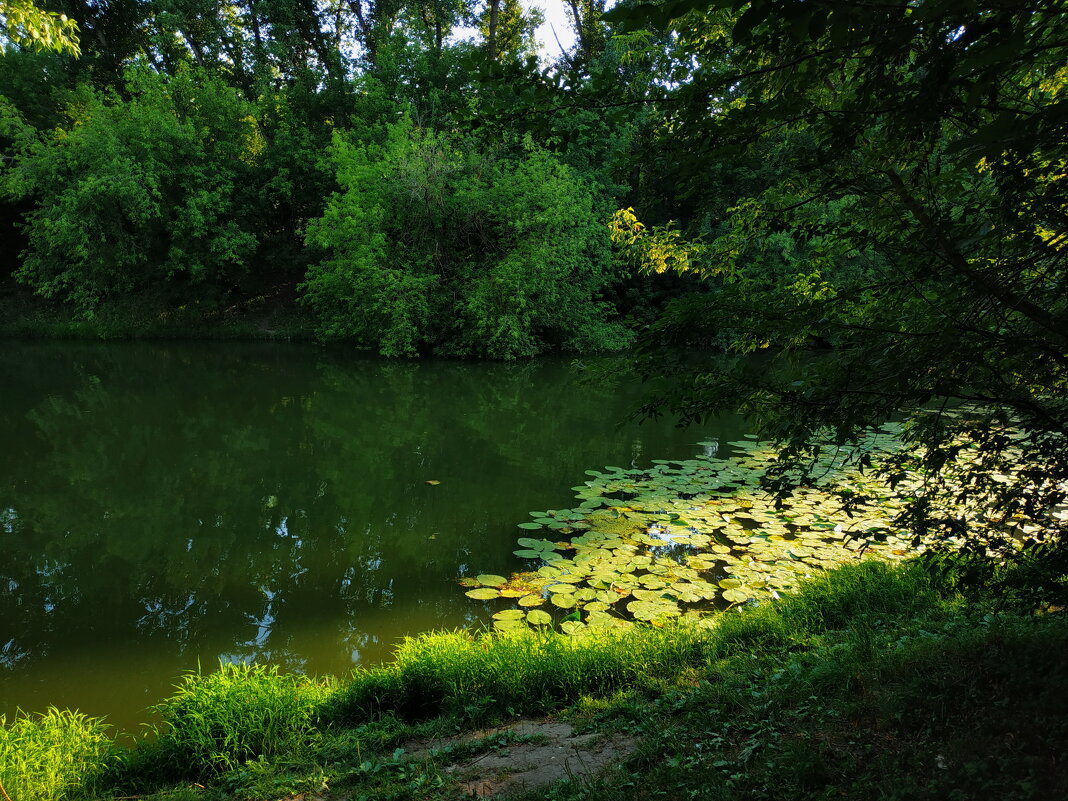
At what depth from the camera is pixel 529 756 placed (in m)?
2.72

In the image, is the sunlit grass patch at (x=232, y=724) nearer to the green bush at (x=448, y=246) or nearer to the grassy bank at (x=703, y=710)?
the grassy bank at (x=703, y=710)

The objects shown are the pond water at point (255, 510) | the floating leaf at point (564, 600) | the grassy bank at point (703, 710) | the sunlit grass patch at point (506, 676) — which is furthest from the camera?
the floating leaf at point (564, 600)

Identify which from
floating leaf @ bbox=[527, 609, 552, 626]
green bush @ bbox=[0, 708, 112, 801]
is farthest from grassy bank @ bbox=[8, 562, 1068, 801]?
floating leaf @ bbox=[527, 609, 552, 626]

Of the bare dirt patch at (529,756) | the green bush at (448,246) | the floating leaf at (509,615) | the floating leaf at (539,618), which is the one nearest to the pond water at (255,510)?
the floating leaf at (509,615)

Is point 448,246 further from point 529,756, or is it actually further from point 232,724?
point 529,756

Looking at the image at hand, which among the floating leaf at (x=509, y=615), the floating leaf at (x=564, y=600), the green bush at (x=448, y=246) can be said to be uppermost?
the green bush at (x=448, y=246)

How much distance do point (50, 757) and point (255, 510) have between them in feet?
13.6

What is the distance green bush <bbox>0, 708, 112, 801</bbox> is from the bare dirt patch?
146 centimetres

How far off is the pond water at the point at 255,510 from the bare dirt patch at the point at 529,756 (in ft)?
4.76

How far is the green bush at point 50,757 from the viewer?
8.77ft

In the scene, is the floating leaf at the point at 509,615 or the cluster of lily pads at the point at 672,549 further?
the cluster of lily pads at the point at 672,549

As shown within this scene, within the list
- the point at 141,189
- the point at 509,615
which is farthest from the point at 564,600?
the point at 141,189

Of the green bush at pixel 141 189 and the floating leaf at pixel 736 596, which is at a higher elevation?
the green bush at pixel 141 189

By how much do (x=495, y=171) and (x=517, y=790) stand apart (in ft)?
56.7
